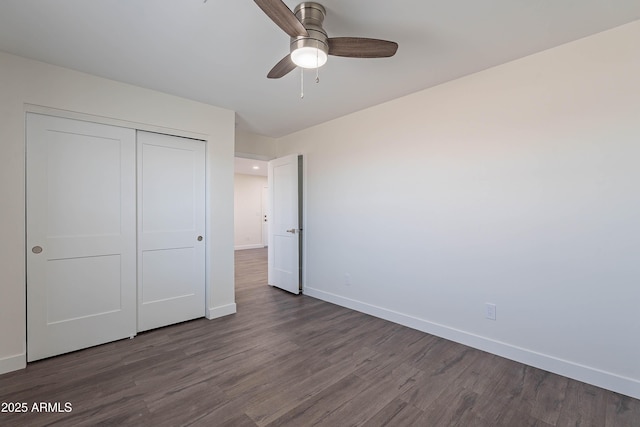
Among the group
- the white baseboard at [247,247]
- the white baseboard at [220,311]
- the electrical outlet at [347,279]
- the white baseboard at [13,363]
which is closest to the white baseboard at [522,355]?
the electrical outlet at [347,279]

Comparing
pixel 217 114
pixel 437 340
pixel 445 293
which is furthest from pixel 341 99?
pixel 437 340

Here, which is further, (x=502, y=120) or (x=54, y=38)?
(x=502, y=120)

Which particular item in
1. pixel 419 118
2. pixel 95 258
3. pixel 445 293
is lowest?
pixel 445 293

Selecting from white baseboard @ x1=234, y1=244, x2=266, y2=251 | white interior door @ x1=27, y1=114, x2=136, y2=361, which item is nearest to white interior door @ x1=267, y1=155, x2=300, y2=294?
white interior door @ x1=27, y1=114, x2=136, y2=361

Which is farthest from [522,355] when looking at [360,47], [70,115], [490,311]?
[70,115]

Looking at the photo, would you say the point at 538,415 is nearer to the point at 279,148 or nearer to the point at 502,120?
the point at 502,120

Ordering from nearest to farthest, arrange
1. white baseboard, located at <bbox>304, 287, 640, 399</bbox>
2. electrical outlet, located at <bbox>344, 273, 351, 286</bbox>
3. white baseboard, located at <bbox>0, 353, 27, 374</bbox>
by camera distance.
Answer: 1. white baseboard, located at <bbox>304, 287, 640, 399</bbox>
2. white baseboard, located at <bbox>0, 353, 27, 374</bbox>
3. electrical outlet, located at <bbox>344, 273, 351, 286</bbox>

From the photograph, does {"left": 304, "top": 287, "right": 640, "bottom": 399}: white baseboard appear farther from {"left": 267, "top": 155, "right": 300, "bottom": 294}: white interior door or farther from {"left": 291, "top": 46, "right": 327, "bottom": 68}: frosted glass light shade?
{"left": 291, "top": 46, "right": 327, "bottom": 68}: frosted glass light shade

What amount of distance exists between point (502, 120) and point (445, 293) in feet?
5.48

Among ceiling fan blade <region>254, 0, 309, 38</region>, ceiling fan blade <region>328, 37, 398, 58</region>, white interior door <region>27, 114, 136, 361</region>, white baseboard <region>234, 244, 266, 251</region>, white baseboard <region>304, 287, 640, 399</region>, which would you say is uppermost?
ceiling fan blade <region>328, 37, 398, 58</region>

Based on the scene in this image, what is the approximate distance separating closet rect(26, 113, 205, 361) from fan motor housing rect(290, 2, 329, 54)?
206cm

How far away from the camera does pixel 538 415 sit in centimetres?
169

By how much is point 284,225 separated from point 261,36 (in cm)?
277

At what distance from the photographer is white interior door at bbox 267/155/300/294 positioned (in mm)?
4125
